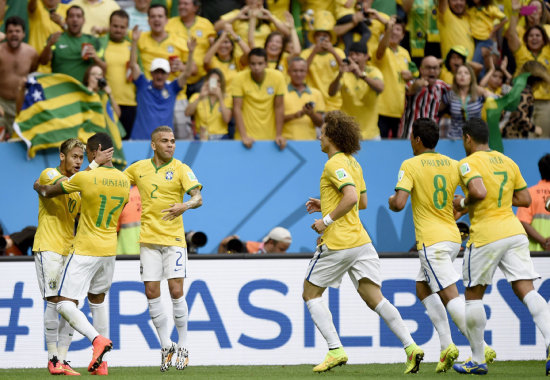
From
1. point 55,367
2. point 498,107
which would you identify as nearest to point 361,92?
point 498,107

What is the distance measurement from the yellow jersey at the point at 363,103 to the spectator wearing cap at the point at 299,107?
0.45 m

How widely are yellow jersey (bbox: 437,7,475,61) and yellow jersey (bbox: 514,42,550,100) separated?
882mm

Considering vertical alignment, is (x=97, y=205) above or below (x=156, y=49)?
below

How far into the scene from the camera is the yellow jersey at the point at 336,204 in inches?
337

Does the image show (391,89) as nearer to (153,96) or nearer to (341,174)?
(153,96)

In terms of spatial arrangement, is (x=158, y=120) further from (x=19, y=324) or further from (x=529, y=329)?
(x=529, y=329)

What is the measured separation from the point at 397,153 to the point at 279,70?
2.26 m

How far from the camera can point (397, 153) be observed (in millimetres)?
13656

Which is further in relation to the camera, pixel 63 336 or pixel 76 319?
pixel 63 336

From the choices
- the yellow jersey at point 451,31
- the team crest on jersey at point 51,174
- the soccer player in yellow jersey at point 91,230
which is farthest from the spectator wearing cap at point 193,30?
the team crest on jersey at point 51,174

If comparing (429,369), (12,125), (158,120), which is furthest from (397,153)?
(12,125)

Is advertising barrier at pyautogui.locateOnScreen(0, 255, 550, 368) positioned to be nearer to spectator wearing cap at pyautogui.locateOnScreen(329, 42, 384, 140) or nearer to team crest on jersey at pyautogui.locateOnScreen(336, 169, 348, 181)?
team crest on jersey at pyautogui.locateOnScreen(336, 169, 348, 181)

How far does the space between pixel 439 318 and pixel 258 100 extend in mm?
5771

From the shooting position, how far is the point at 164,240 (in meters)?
9.62
